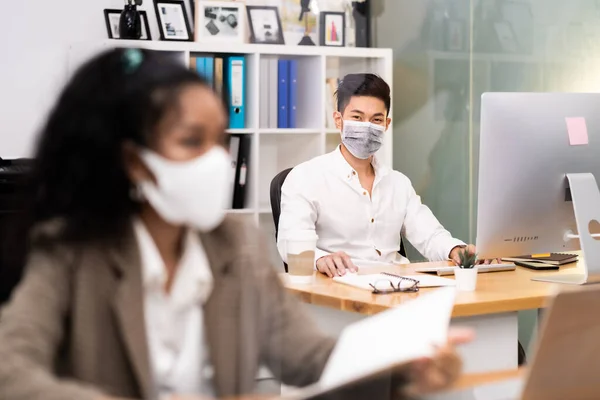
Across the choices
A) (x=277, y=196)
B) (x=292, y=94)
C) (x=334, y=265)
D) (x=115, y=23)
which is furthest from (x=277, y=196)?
(x=115, y=23)

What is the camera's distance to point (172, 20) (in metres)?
3.88

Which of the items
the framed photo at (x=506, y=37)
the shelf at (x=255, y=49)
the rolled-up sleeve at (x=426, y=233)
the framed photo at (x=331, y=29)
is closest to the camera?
the rolled-up sleeve at (x=426, y=233)

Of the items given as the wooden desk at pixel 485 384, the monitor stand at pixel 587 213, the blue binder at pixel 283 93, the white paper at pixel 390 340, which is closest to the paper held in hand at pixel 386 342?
the white paper at pixel 390 340

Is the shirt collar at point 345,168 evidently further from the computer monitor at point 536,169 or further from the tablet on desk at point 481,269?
the computer monitor at point 536,169

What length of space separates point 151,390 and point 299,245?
114 cm

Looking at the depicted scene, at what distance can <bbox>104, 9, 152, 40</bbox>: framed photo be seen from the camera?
12.6 feet

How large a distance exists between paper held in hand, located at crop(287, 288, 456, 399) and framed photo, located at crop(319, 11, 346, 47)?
123 inches

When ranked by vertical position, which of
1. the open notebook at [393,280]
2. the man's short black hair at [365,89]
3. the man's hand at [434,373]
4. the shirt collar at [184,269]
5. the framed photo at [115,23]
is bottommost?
the open notebook at [393,280]

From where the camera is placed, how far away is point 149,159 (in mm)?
1069

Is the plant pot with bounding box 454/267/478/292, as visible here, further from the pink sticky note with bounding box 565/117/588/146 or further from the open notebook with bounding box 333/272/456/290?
the pink sticky note with bounding box 565/117/588/146

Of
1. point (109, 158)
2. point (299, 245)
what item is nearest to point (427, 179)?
point (299, 245)

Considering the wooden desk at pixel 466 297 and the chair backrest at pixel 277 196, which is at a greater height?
the chair backrest at pixel 277 196

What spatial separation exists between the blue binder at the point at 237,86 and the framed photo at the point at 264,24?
16 centimetres

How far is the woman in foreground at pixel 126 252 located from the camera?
3.40 ft
